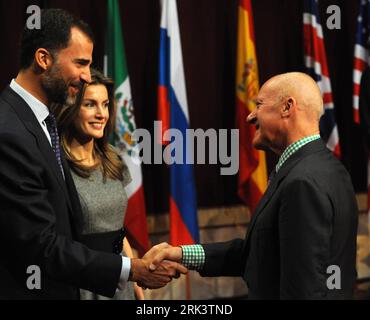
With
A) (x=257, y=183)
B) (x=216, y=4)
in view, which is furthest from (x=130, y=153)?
(x=216, y=4)

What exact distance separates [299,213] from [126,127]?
234 centimetres

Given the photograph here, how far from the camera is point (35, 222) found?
2.25 m

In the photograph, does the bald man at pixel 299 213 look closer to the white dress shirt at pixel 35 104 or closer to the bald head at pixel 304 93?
the bald head at pixel 304 93

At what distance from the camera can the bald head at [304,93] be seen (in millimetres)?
2289

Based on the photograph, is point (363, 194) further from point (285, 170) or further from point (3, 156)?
point (3, 156)

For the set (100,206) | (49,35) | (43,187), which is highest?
(49,35)

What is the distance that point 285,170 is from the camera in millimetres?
2238

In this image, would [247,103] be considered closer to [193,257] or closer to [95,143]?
[95,143]

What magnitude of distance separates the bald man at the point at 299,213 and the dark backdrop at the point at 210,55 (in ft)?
7.56

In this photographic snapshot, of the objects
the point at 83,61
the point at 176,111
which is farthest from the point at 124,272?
the point at 176,111

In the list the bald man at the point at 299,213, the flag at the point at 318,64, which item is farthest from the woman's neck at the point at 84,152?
the flag at the point at 318,64

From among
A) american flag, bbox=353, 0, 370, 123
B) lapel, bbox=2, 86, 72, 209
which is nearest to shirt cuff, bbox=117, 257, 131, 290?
lapel, bbox=2, 86, 72, 209

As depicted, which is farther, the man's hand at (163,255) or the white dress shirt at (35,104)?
the man's hand at (163,255)

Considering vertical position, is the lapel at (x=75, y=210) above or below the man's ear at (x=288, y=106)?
below
